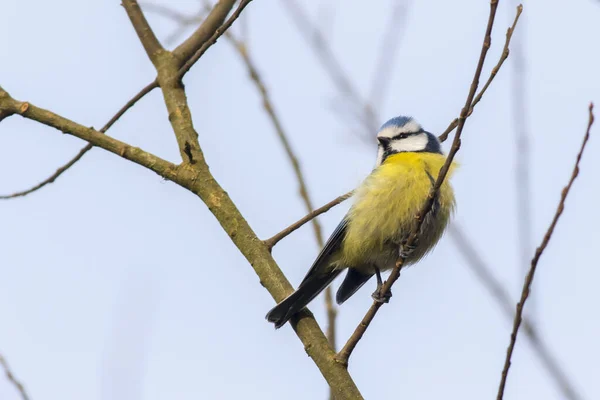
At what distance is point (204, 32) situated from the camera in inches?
134

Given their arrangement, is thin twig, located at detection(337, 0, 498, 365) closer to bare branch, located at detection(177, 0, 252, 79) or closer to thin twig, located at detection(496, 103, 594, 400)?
thin twig, located at detection(496, 103, 594, 400)

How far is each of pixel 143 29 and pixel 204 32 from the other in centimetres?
27

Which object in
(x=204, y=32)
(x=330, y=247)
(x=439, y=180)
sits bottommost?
(x=439, y=180)

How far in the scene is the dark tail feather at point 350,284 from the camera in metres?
4.09

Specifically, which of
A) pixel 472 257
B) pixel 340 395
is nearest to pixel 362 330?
pixel 340 395

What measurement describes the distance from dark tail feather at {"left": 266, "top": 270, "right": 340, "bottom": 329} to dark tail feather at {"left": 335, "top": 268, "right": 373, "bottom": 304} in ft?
0.34

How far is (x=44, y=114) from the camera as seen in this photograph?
2.89 metres

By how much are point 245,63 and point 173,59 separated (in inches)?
52.2

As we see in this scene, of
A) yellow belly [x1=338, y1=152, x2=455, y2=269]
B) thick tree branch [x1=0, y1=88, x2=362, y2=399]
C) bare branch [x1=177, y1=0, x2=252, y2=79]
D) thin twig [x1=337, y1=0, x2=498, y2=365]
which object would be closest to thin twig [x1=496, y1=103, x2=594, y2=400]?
thin twig [x1=337, y1=0, x2=498, y2=365]

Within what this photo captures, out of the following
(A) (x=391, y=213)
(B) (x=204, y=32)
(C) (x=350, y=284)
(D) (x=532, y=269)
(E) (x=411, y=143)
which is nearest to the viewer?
(D) (x=532, y=269)

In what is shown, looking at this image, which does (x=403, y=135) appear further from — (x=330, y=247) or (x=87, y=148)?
(x=87, y=148)

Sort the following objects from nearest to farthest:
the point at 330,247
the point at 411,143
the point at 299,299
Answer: the point at 299,299
the point at 330,247
the point at 411,143

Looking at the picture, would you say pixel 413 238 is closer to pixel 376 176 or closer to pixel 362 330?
pixel 362 330

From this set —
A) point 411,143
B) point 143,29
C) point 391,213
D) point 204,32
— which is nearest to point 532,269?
point 391,213
